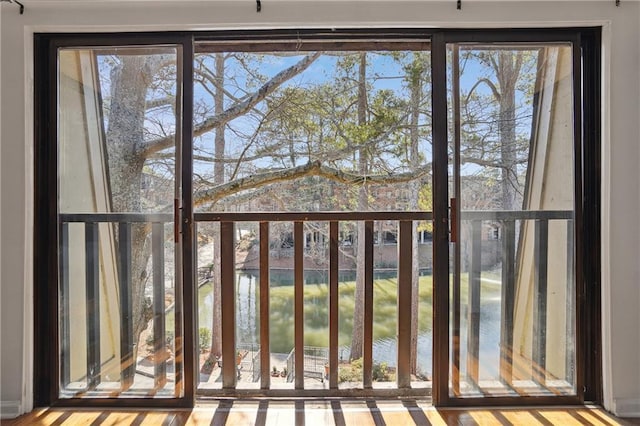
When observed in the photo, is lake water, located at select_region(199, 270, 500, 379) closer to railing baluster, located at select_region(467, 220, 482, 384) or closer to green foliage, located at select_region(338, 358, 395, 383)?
green foliage, located at select_region(338, 358, 395, 383)

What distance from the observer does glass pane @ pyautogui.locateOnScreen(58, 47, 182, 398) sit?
75.4 inches

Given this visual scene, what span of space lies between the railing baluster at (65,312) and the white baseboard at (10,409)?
0.19 meters

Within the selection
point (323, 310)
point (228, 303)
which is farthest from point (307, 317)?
point (228, 303)

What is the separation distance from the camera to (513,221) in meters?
1.93

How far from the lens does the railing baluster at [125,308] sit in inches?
76.3

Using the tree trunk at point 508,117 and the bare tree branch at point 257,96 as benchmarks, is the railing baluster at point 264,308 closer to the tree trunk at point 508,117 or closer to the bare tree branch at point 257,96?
the bare tree branch at point 257,96

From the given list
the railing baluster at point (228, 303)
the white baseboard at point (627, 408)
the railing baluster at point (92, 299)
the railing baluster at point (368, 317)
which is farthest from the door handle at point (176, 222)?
the white baseboard at point (627, 408)

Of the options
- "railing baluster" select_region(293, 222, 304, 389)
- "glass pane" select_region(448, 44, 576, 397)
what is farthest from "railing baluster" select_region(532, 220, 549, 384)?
"railing baluster" select_region(293, 222, 304, 389)

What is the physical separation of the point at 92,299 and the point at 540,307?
2296 mm

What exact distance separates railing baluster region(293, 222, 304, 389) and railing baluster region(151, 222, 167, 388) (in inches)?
27.1

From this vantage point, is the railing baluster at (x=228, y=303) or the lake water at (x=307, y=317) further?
the lake water at (x=307, y=317)

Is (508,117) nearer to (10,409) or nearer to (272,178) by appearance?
(272,178)

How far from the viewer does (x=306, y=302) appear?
249cm

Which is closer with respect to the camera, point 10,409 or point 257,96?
point 10,409
